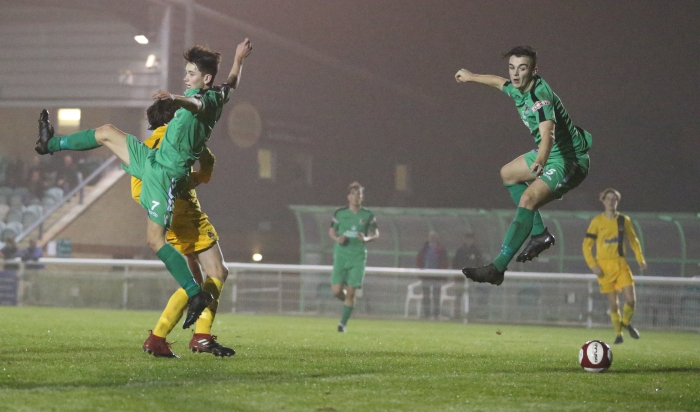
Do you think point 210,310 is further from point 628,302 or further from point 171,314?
point 628,302

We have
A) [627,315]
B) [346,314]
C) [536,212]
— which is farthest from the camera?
[346,314]

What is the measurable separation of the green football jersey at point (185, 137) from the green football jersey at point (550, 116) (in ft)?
7.54

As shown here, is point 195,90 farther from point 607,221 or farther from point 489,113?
point 489,113

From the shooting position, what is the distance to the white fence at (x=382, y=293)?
17.3 metres

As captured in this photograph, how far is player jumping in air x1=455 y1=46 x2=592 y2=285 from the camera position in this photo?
722 centimetres

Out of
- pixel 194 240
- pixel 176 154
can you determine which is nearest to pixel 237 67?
pixel 176 154

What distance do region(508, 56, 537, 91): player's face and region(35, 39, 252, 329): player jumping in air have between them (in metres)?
2.21

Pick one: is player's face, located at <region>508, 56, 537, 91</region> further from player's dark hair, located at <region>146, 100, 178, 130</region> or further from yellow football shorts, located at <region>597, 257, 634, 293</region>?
yellow football shorts, located at <region>597, 257, 634, 293</region>

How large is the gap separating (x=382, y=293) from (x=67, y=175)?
12913mm

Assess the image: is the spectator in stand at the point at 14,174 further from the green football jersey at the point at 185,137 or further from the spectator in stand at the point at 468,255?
the green football jersey at the point at 185,137

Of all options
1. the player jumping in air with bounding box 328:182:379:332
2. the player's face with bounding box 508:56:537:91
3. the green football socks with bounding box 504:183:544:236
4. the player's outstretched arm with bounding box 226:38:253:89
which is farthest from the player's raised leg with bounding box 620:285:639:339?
the player's outstretched arm with bounding box 226:38:253:89

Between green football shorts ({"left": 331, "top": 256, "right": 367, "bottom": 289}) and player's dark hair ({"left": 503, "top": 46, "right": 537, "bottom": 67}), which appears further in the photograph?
green football shorts ({"left": 331, "top": 256, "right": 367, "bottom": 289})

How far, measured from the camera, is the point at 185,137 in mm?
6879

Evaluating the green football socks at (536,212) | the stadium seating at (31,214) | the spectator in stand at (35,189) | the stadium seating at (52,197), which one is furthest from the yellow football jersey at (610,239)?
the spectator in stand at (35,189)
